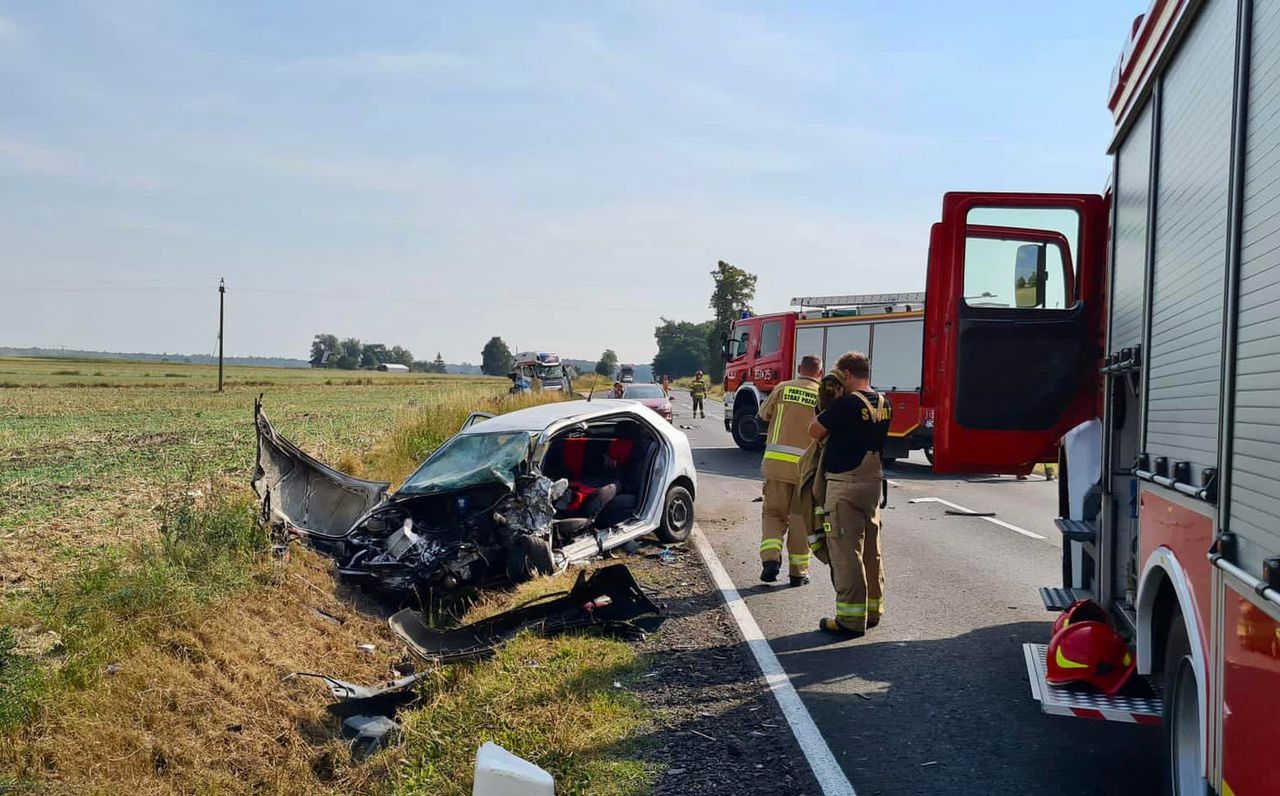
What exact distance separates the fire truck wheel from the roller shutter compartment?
593mm

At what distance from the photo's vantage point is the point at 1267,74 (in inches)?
100

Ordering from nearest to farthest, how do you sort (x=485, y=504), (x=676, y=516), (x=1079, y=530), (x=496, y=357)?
1. (x=1079, y=530)
2. (x=485, y=504)
3. (x=676, y=516)
4. (x=496, y=357)

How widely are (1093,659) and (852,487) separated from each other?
2.52m

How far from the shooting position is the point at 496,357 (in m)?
161

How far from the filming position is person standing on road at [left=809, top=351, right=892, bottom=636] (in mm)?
6508

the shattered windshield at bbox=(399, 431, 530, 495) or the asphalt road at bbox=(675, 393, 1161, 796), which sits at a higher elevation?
the shattered windshield at bbox=(399, 431, 530, 495)

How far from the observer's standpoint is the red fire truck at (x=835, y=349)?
17.0 metres

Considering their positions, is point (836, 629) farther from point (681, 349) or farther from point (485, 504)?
point (681, 349)

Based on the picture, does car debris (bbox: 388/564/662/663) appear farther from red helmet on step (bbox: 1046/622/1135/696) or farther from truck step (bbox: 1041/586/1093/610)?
red helmet on step (bbox: 1046/622/1135/696)

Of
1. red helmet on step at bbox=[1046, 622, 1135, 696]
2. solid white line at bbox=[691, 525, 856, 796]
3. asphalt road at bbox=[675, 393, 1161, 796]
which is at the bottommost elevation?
solid white line at bbox=[691, 525, 856, 796]

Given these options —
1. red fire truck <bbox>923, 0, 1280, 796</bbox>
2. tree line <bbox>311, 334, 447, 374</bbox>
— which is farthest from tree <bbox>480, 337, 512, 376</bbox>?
red fire truck <bbox>923, 0, 1280, 796</bbox>

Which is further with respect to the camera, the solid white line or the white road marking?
the white road marking

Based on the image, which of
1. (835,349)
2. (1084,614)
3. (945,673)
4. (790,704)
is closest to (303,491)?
(790,704)

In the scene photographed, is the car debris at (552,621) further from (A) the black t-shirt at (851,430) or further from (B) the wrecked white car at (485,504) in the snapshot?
(A) the black t-shirt at (851,430)
